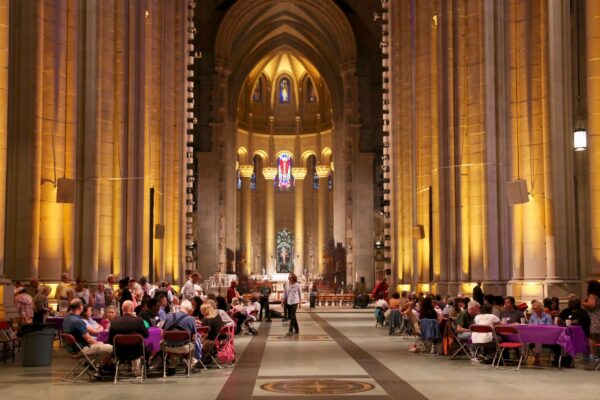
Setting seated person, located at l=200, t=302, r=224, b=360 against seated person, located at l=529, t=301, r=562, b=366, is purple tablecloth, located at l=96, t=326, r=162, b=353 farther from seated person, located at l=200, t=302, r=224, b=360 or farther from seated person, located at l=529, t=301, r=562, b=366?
seated person, located at l=529, t=301, r=562, b=366

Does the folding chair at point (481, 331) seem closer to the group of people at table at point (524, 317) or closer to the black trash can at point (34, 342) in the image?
the group of people at table at point (524, 317)

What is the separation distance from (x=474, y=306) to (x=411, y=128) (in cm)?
2246

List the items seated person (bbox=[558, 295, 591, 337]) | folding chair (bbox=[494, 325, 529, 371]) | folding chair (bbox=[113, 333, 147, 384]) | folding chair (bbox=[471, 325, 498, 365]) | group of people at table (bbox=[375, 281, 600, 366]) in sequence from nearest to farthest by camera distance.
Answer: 1. folding chair (bbox=[113, 333, 147, 384])
2. folding chair (bbox=[494, 325, 529, 371])
3. folding chair (bbox=[471, 325, 498, 365])
4. group of people at table (bbox=[375, 281, 600, 366])
5. seated person (bbox=[558, 295, 591, 337])

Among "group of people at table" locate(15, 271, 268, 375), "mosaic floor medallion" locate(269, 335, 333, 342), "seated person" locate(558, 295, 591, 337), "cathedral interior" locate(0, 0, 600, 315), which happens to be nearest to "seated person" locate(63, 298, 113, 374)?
"group of people at table" locate(15, 271, 268, 375)

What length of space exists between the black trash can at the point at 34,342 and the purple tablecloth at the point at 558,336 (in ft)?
26.0

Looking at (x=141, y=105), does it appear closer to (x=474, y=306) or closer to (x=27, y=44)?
(x=27, y=44)

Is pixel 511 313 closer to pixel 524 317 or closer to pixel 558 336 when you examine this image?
pixel 524 317

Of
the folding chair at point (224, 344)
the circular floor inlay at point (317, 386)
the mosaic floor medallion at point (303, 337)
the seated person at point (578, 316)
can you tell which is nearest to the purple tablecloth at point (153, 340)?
the folding chair at point (224, 344)

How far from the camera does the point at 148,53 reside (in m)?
32.8

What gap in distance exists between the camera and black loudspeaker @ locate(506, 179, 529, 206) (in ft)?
69.0

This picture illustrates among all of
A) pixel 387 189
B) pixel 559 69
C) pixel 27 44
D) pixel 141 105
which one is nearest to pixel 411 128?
pixel 387 189

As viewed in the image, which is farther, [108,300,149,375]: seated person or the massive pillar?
the massive pillar

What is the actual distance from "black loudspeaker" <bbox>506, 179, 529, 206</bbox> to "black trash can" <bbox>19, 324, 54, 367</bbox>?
11.9 metres

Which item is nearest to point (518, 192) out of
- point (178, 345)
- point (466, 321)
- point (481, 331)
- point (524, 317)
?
point (524, 317)
